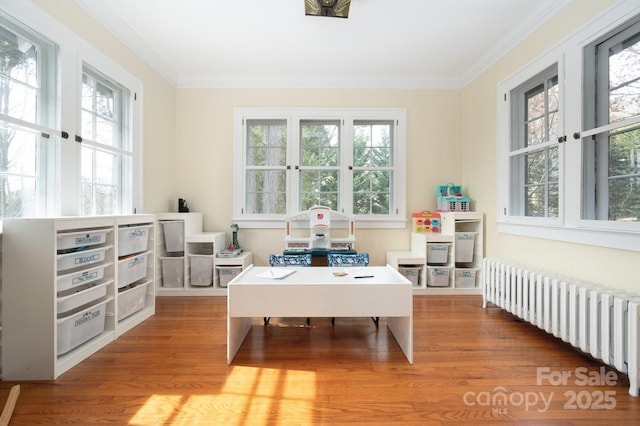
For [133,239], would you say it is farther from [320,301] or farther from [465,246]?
[465,246]

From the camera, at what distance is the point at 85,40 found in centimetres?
263

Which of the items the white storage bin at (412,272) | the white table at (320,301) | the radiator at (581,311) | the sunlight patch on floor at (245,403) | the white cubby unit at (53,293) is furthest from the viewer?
the white storage bin at (412,272)

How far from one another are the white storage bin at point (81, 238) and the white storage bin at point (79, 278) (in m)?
0.18

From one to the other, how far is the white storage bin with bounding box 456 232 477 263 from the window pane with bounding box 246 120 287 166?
2400 mm

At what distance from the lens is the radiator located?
69.0 inches

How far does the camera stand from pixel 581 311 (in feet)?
6.70

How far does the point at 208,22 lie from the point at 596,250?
12.0 ft

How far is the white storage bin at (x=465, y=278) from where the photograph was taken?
3891 millimetres

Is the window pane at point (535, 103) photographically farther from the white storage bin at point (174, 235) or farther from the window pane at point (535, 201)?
the white storage bin at point (174, 235)

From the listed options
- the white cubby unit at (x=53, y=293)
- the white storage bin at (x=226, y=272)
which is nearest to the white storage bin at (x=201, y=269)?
the white storage bin at (x=226, y=272)

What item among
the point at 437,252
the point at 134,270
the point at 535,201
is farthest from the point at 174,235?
the point at 535,201

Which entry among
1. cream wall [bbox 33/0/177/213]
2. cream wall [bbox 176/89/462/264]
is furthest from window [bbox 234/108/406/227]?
cream wall [bbox 33/0/177/213]

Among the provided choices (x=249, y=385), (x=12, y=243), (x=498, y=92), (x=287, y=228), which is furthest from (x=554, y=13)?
(x=12, y=243)

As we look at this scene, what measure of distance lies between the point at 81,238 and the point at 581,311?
3328mm
